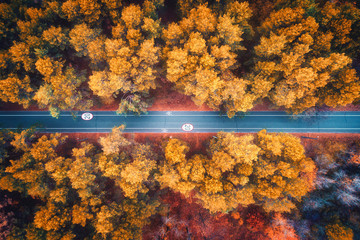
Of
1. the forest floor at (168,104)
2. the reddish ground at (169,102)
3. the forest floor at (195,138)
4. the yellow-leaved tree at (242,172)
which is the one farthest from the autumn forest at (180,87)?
the reddish ground at (169,102)

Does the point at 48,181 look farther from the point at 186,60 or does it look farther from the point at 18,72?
the point at 186,60

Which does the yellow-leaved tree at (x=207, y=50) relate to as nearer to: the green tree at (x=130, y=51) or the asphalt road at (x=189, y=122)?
the green tree at (x=130, y=51)

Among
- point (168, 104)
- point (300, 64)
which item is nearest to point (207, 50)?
point (168, 104)

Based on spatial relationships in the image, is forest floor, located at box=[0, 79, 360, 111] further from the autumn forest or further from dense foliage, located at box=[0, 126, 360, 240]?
dense foliage, located at box=[0, 126, 360, 240]

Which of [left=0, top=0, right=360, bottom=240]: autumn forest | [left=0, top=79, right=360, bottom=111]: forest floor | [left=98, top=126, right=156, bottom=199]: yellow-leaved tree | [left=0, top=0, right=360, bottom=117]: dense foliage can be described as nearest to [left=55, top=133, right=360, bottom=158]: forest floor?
[left=0, top=0, right=360, bottom=240]: autumn forest

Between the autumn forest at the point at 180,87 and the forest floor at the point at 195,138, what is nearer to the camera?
the autumn forest at the point at 180,87

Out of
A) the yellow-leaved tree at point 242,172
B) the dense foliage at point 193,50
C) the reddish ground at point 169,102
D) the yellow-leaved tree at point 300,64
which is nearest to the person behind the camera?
the yellow-leaved tree at point 300,64

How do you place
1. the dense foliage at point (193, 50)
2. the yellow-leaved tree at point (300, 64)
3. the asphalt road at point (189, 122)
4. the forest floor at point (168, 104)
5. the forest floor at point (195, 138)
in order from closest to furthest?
the yellow-leaved tree at point (300, 64) < the dense foliage at point (193, 50) < the forest floor at point (195, 138) < the asphalt road at point (189, 122) < the forest floor at point (168, 104)
